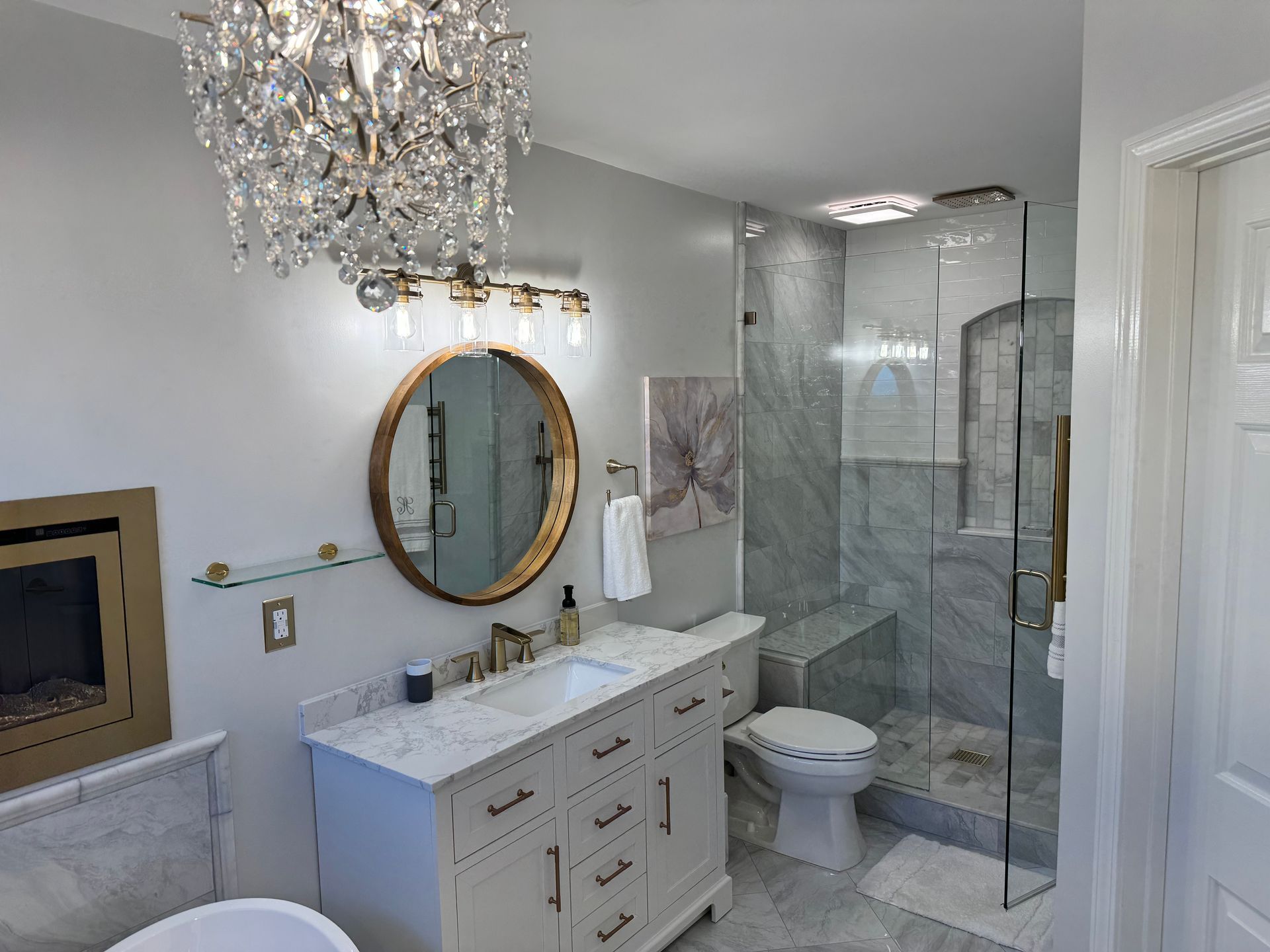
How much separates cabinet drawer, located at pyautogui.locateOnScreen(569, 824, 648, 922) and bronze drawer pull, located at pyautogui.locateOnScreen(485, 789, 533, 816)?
308mm

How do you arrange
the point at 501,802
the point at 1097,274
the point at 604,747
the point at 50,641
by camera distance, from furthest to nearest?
the point at 604,747 → the point at 501,802 → the point at 50,641 → the point at 1097,274

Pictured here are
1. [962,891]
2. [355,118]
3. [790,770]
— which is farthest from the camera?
[790,770]

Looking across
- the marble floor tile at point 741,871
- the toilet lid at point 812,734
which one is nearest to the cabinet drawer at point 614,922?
the marble floor tile at point 741,871

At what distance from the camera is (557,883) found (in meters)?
2.23

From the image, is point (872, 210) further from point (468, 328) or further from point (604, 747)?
point (604, 747)

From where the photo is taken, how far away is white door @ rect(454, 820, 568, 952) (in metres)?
2.00

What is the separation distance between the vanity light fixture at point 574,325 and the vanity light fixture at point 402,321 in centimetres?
61

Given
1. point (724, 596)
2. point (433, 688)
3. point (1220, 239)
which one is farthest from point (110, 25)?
point (724, 596)

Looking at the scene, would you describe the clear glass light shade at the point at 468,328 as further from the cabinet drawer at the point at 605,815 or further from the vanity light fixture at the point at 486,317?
the cabinet drawer at the point at 605,815

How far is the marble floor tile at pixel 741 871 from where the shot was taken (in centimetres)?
304

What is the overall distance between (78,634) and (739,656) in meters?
2.33

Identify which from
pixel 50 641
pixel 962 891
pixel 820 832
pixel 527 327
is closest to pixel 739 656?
pixel 820 832

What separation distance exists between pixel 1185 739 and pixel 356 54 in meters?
1.73

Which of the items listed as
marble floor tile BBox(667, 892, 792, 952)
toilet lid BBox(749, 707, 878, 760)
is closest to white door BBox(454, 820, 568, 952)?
marble floor tile BBox(667, 892, 792, 952)
